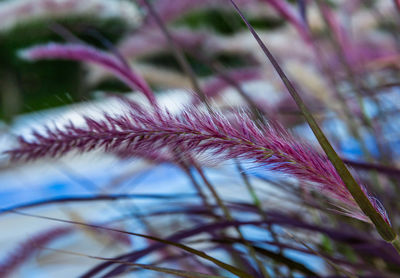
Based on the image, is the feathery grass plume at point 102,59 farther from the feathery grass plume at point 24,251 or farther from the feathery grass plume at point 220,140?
the feathery grass plume at point 24,251

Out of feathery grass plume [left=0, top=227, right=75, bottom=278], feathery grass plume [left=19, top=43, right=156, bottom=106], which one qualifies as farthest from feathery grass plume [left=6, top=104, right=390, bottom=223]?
feathery grass plume [left=0, top=227, right=75, bottom=278]

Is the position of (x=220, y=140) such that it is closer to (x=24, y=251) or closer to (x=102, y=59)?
(x=102, y=59)

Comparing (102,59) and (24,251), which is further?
(24,251)

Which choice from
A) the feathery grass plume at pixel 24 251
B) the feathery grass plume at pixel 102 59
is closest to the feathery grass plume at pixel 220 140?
the feathery grass plume at pixel 102 59

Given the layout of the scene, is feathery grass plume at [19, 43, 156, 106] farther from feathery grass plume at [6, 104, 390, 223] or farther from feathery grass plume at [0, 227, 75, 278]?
feathery grass plume at [0, 227, 75, 278]

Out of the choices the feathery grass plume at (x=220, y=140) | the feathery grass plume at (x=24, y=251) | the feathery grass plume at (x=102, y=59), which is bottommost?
the feathery grass plume at (x=220, y=140)

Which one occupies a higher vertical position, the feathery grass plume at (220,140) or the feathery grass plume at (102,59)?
the feathery grass plume at (102,59)

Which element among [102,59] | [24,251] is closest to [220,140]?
[102,59]
